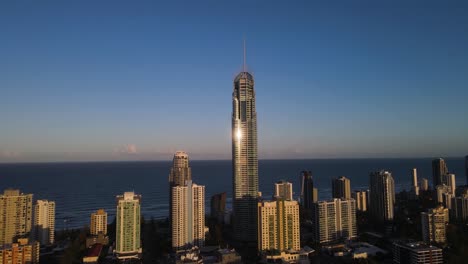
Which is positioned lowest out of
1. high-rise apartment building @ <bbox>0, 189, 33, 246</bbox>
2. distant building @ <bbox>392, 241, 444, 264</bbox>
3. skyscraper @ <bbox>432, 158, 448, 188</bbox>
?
distant building @ <bbox>392, 241, 444, 264</bbox>

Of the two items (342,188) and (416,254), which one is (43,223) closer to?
(416,254)

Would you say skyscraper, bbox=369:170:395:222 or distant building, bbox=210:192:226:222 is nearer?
skyscraper, bbox=369:170:395:222

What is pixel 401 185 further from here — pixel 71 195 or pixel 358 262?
pixel 71 195

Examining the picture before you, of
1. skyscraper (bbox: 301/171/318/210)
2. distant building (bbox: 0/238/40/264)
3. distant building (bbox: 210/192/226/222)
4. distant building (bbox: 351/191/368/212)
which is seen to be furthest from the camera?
skyscraper (bbox: 301/171/318/210)

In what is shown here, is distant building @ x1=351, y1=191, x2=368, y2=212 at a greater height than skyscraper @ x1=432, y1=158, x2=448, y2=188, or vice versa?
skyscraper @ x1=432, y1=158, x2=448, y2=188

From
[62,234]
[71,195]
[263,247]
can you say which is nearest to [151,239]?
[62,234]

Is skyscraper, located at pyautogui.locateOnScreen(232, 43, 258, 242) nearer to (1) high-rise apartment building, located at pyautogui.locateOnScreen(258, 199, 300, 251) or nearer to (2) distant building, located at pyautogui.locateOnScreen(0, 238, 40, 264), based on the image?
(1) high-rise apartment building, located at pyautogui.locateOnScreen(258, 199, 300, 251)

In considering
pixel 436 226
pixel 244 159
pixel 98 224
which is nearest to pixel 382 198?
pixel 436 226

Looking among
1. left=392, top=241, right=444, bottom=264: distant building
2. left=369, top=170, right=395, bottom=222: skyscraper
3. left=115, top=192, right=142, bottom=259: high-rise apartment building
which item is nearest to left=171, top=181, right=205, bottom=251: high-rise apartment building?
left=115, top=192, right=142, bottom=259: high-rise apartment building
